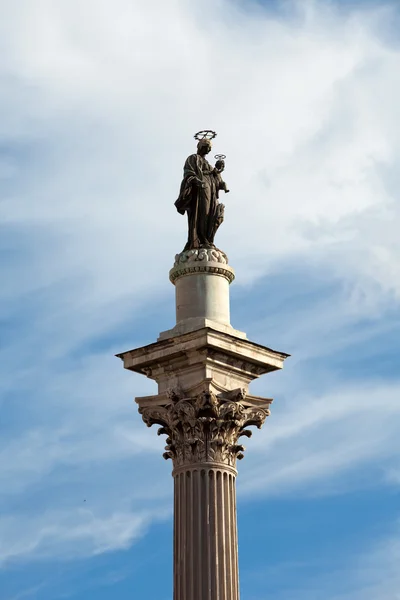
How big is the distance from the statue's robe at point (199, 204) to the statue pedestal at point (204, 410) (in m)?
0.87

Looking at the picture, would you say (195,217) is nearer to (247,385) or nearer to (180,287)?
(180,287)

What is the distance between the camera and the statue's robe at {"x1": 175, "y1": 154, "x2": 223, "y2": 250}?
3659cm

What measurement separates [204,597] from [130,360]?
6.37 meters

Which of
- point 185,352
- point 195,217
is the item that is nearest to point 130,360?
point 185,352

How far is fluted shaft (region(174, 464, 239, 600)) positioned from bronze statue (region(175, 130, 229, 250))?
6.45 m

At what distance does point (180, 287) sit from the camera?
35.9 metres

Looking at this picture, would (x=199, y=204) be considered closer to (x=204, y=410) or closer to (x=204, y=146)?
(x=204, y=146)

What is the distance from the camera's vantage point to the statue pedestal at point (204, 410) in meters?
32.3

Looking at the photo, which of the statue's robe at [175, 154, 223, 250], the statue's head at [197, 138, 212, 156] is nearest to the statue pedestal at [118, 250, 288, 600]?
the statue's robe at [175, 154, 223, 250]

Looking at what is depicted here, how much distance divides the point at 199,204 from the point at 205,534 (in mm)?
8972

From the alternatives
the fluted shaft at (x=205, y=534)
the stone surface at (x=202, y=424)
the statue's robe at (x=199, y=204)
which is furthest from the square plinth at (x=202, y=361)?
the statue's robe at (x=199, y=204)

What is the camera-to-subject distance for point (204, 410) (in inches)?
1318

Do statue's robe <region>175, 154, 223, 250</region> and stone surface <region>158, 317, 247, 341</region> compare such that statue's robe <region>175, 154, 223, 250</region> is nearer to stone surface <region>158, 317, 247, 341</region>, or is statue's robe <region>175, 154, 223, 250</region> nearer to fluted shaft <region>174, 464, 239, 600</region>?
stone surface <region>158, 317, 247, 341</region>

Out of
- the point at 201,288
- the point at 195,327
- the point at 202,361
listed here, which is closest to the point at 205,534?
the point at 202,361
